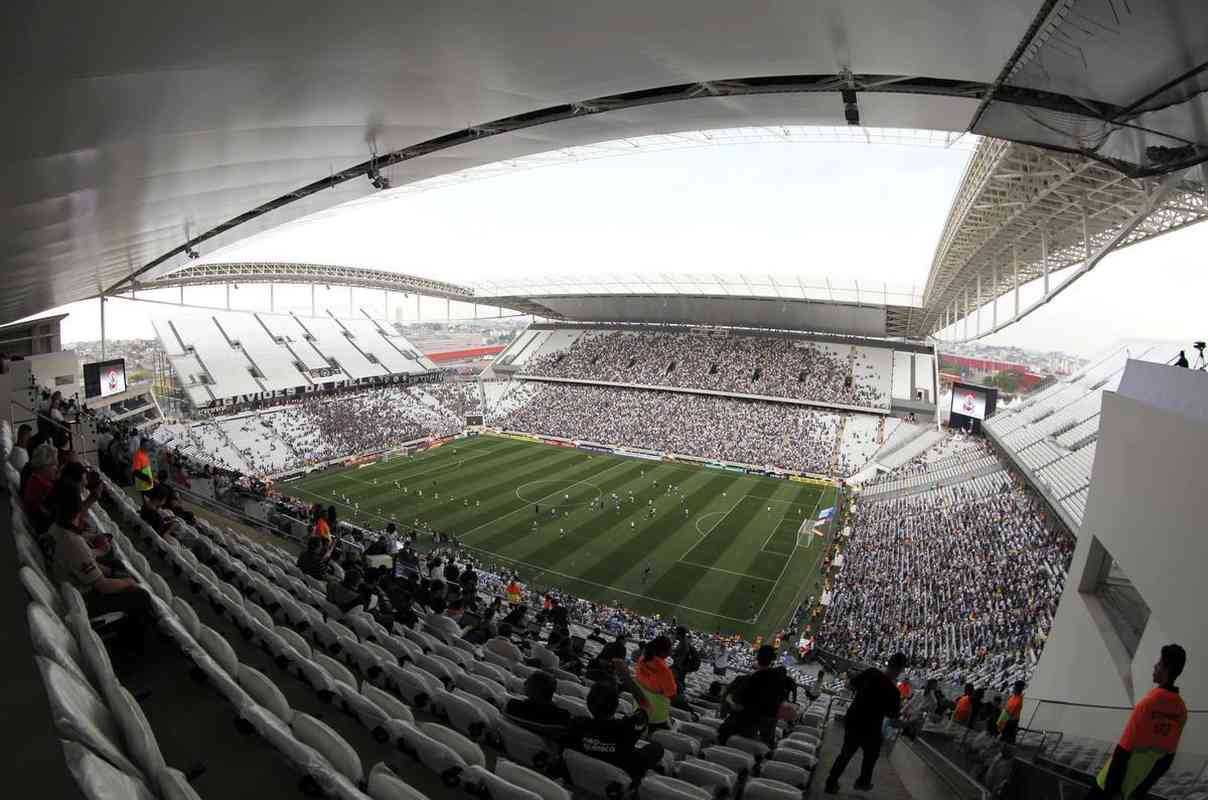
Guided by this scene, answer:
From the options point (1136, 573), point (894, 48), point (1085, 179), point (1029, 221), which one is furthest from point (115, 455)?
point (1029, 221)

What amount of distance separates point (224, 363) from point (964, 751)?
5273 cm

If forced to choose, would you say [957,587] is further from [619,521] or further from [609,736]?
[609,736]

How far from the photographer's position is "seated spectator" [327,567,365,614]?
20.6ft

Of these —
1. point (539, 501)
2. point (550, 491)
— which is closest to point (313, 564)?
point (539, 501)

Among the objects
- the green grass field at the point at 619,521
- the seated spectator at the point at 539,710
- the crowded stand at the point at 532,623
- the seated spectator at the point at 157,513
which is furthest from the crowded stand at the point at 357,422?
the seated spectator at the point at 539,710

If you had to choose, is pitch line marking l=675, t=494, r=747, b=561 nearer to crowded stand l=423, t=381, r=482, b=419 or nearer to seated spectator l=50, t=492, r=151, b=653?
seated spectator l=50, t=492, r=151, b=653

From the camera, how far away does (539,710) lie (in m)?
3.79

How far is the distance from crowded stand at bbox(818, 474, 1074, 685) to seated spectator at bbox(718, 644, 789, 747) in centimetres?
1006

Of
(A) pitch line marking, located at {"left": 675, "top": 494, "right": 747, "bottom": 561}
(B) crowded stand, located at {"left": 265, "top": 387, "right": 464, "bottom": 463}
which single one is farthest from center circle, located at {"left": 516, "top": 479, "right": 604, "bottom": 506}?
(B) crowded stand, located at {"left": 265, "top": 387, "right": 464, "bottom": 463}

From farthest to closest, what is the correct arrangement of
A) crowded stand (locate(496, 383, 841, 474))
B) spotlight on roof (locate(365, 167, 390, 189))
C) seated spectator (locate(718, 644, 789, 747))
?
1. crowded stand (locate(496, 383, 841, 474))
2. spotlight on roof (locate(365, 167, 390, 189))
3. seated spectator (locate(718, 644, 789, 747))

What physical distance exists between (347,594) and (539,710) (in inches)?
134

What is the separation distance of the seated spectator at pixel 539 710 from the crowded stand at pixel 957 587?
39.9 feet

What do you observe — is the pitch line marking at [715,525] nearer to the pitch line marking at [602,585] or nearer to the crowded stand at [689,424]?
the pitch line marking at [602,585]

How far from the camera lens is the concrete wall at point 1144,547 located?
552 centimetres
